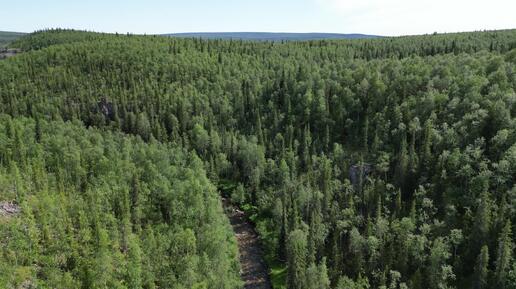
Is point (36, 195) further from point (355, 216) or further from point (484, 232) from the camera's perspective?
point (484, 232)

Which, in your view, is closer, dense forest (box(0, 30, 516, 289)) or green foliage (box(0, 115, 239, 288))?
green foliage (box(0, 115, 239, 288))

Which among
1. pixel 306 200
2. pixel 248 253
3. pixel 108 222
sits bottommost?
pixel 248 253

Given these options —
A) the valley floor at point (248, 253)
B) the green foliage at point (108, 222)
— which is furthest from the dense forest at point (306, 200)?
the valley floor at point (248, 253)

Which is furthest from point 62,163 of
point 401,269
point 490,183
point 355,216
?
point 490,183

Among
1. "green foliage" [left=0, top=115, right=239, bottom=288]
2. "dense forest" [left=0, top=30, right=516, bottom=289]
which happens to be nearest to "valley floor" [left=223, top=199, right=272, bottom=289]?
"dense forest" [left=0, top=30, right=516, bottom=289]

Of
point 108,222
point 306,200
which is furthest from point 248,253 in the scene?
point 108,222

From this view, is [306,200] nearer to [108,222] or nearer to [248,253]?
[248,253]

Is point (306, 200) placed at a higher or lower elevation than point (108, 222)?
lower

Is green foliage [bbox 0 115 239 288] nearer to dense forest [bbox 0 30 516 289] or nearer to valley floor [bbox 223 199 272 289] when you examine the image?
dense forest [bbox 0 30 516 289]

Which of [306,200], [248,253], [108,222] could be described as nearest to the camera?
[108,222]

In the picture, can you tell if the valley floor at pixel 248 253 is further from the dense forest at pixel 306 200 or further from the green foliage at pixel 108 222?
the green foliage at pixel 108 222

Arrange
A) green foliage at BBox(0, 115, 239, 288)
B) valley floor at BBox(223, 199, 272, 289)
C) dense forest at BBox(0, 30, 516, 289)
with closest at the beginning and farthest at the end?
green foliage at BBox(0, 115, 239, 288) → dense forest at BBox(0, 30, 516, 289) → valley floor at BBox(223, 199, 272, 289)

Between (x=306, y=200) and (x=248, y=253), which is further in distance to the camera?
(x=306, y=200)
